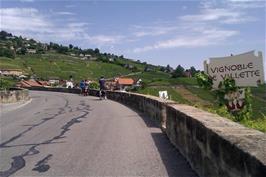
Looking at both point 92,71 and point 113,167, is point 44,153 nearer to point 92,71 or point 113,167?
point 113,167

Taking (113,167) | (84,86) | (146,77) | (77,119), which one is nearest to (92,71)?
(146,77)

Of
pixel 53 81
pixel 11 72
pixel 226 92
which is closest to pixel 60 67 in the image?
pixel 53 81

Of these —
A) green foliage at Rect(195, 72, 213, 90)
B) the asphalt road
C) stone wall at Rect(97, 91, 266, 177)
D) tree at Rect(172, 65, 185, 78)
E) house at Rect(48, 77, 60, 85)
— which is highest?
tree at Rect(172, 65, 185, 78)

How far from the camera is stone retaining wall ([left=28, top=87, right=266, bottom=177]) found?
5010mm

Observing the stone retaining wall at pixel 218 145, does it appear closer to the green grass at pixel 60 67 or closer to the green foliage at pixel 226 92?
→ the green foliage at pixel 226 92

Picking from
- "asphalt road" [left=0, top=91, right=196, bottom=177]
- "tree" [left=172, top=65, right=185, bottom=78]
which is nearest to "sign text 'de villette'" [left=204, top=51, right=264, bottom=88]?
"asphalt road" [left=0, top=91, right=196, bottom=177]

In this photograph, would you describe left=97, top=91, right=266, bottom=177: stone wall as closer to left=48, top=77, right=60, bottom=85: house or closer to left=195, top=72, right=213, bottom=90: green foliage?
left=195, top=72, right=213, bottom=90: green foliage

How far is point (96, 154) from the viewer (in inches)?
413

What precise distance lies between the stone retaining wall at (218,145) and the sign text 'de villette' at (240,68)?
7.10 ft

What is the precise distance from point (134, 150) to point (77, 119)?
9.07 m

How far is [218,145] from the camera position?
655 centimetres

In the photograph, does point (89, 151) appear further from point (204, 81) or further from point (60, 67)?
point (60, 67)

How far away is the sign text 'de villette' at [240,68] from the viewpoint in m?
12.4

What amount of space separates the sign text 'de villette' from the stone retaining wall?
2.16m
